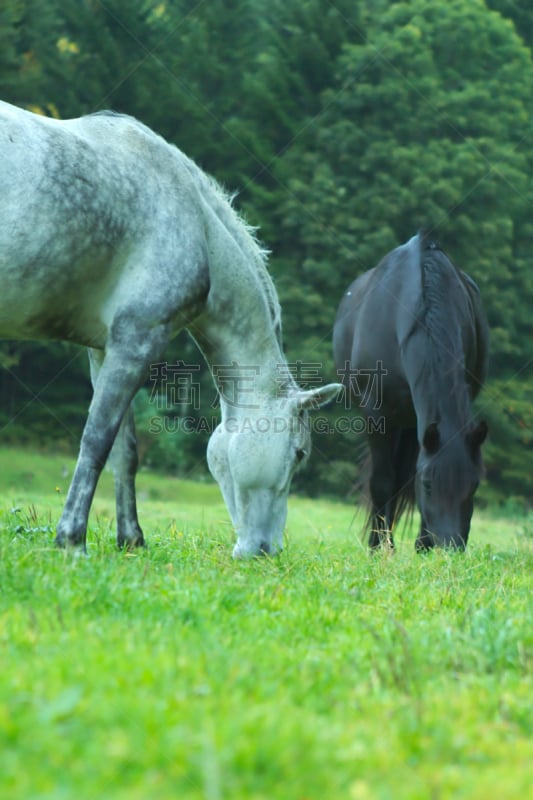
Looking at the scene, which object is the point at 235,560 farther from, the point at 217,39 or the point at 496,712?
the point at 217,39

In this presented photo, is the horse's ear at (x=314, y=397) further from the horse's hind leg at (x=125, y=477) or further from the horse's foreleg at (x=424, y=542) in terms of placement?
the horse's foreleg at (x=424, y=542)

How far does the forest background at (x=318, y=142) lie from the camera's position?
984 inches

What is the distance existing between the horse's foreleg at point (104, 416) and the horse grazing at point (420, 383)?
2.17 m

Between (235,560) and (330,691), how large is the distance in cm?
265

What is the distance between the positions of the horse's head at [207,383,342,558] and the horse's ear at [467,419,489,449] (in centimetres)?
106

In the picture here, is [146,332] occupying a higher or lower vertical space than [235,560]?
higher

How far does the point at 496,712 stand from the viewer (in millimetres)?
2945

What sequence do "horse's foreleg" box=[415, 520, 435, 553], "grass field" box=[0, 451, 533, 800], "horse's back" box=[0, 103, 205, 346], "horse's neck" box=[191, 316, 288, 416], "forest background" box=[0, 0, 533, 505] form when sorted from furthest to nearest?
1. "forest background" box=[0, 0, 533, 505]
2. "horse's foreleg" box=[415, 520, 435, 553]
3. "horse's neck" box=[191, 316, 288, 416]
4. "horse's back" box=[0, 103, 205, 346]
5. "grass field" box=[0, 451, 533, 800]

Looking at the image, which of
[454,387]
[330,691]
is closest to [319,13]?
[454,387]

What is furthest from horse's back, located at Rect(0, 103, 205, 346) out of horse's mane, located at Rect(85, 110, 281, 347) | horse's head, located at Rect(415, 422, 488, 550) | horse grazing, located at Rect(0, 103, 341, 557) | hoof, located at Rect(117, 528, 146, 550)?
horse's head, located at Rect(415, 422, 488, 550)

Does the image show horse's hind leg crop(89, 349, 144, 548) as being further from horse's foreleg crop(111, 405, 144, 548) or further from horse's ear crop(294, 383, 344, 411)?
horse's ear crop(294, 383, 344, 411)

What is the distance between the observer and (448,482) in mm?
6543

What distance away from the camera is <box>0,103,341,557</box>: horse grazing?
5.16 meters

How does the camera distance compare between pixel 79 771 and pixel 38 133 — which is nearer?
pixel 79 771
